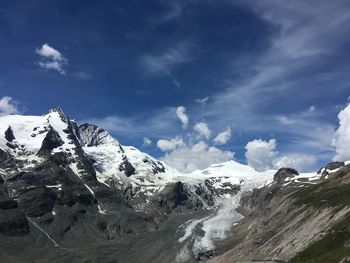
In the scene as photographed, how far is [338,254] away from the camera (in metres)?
198
